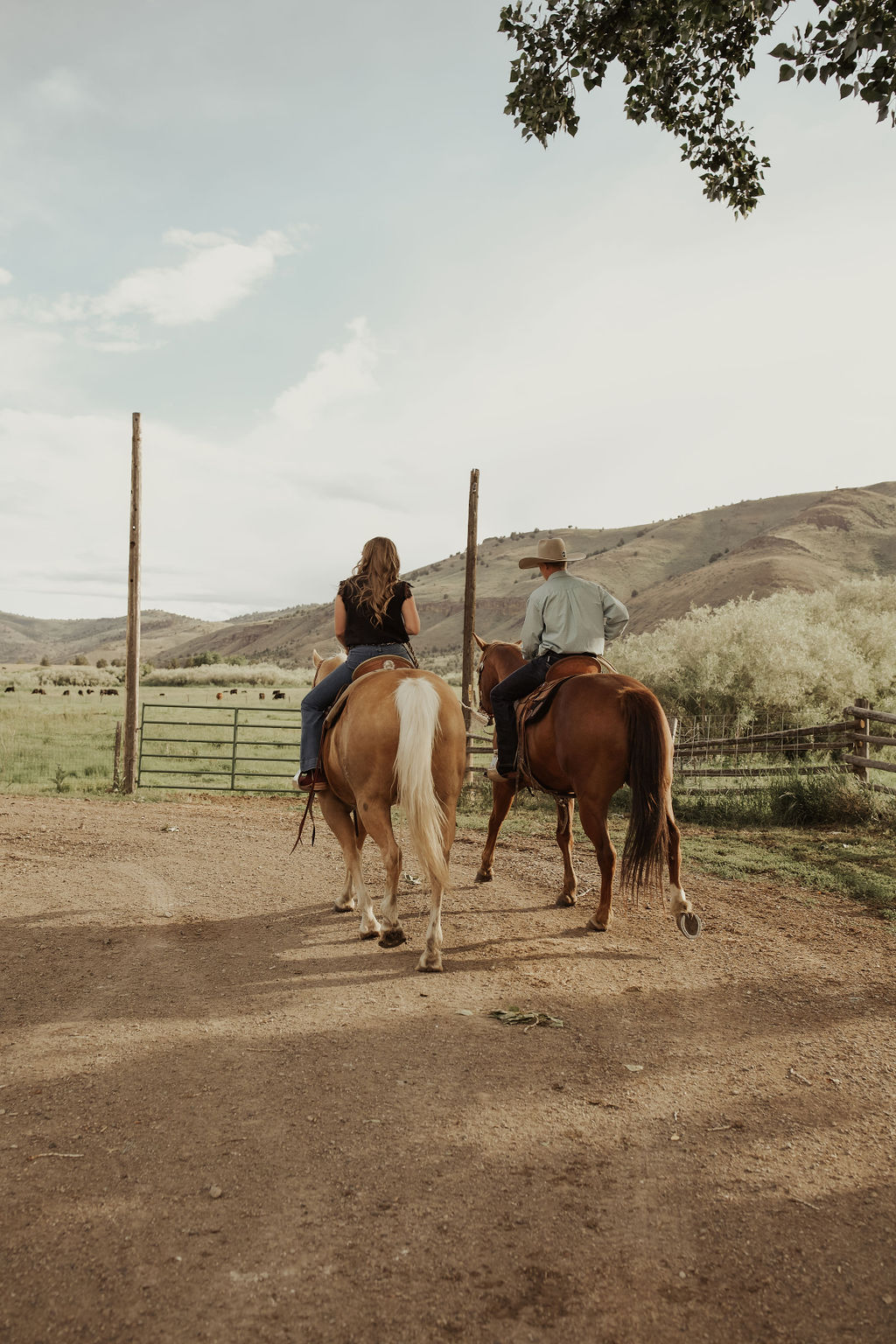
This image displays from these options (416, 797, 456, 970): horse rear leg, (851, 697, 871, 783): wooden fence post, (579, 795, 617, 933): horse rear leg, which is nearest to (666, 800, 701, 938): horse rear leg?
(579, 795, 617, 933): horse rear leg

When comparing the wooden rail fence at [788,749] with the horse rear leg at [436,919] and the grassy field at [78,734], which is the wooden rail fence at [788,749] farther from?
the grassy field at [78,734]

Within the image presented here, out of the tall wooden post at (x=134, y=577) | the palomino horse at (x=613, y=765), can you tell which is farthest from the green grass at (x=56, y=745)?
the palomino horse at (x=613, y=765)

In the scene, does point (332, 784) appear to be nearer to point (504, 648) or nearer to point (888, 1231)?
point (504, 648)

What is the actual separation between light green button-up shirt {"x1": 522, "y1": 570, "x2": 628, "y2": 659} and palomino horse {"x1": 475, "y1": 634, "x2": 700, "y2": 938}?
0.77ft

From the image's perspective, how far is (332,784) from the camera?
663 centimetres

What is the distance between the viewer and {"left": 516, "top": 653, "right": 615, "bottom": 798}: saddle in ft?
22.4

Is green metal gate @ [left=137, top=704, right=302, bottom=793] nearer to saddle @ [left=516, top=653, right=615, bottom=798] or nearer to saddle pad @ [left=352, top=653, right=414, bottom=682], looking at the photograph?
saddle @ [left=516, top=653, right=615, bottom=798]

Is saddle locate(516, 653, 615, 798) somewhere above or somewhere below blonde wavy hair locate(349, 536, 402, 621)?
below

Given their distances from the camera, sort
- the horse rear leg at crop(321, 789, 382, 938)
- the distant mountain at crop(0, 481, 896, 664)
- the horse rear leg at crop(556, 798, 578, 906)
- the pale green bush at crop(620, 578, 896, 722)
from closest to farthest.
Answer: the horse rear leg at crop(321, 789, 382, 938)
the horse rear leg at crop(556, 798, 578, 906)
the pale green bush at crop(620, 578, 896, 722)
the distant mountain at crop(0, 481, 896, 664)

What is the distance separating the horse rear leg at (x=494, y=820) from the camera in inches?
306

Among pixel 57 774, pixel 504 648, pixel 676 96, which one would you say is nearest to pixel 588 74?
pixel 676 96

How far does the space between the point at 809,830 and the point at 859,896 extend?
10.1 ft

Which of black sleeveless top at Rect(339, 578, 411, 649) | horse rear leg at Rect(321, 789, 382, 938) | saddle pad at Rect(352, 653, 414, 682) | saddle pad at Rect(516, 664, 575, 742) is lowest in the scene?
horse rear leg at Rect(321, 789, 382, 938)

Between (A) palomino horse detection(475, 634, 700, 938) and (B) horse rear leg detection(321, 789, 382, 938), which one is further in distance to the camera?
(B) horse rear leg detection(321, 789, 382, 938)
